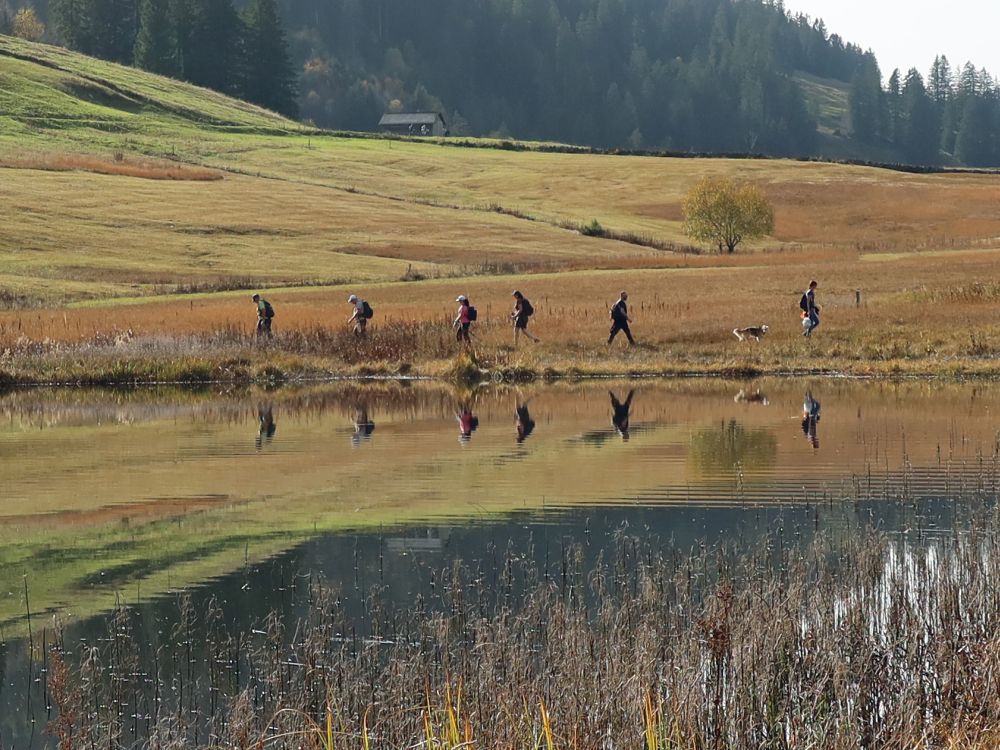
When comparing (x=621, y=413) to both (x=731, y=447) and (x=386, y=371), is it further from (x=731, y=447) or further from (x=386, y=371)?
(x=386, y=371)

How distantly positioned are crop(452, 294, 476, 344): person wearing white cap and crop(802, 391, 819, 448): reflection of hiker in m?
9.91

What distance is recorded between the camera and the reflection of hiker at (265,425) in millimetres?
28531

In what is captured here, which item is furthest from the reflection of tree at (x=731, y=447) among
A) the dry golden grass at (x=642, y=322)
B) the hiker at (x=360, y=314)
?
the hiker at (x=360, y=314)

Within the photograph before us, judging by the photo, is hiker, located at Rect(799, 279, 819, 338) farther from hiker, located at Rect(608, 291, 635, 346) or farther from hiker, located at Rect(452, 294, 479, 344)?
hiker, located at Rect(452, 294, 479, 344)

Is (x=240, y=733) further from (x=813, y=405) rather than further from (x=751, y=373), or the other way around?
(x=751, y=373)

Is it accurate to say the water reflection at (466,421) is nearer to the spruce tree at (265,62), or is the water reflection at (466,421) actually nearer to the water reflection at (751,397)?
the water reflection at (751,397)

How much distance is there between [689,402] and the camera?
33.3 metres

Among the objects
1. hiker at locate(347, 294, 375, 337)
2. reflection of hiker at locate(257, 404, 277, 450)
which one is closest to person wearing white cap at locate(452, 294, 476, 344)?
hiker at locate(347, 294, 375, 337)

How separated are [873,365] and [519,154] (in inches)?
3506

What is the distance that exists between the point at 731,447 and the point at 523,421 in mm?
5961

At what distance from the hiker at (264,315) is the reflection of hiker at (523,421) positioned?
10063 mm

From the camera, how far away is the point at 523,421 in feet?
99.8

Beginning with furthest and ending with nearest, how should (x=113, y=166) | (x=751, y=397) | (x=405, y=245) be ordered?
(x=113, y=166) < (x=405, y=245) < (x=751, y=397)

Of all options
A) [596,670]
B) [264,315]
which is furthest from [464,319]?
[596,670]
